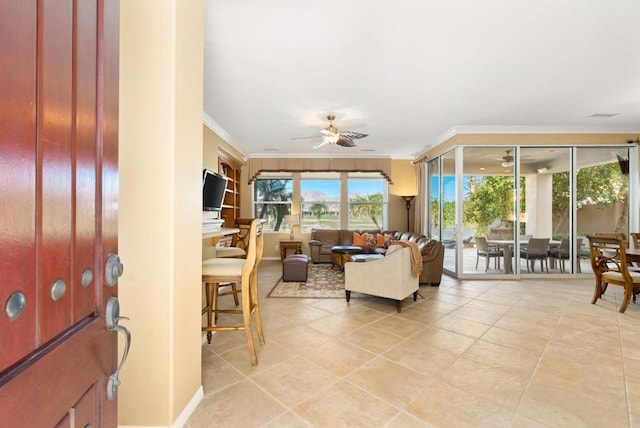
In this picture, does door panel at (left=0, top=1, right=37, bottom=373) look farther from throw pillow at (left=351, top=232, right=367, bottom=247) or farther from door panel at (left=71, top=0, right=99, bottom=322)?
throw pillow at (left=351, top=232, right=367, bottom=247)

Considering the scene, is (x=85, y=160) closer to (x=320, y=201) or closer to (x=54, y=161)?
(x=54, y=161)

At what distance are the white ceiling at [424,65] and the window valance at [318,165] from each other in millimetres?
2036

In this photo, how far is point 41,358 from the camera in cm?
53

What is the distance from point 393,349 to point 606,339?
82.6 inches

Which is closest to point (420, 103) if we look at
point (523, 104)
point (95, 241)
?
point (523, 104)

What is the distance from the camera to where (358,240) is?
22.6 ft

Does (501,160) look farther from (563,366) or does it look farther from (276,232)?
(276,232)

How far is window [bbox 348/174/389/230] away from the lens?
7.68 m

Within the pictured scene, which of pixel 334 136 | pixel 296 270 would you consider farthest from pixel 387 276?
pixel 334 136

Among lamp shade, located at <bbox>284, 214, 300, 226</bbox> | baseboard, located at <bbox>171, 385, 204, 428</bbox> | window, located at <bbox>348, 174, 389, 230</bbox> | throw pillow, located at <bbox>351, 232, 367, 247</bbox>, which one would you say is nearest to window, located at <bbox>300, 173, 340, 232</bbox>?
window, located at <bbox>348, 174, 389, 230</bbox>

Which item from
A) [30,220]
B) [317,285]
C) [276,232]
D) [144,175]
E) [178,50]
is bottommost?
[317,285]

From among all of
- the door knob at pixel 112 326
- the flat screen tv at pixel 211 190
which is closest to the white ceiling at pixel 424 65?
the flat screen tv at pixel 211 190

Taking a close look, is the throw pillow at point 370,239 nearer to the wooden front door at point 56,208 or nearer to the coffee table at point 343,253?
the coffee table at point 343,253

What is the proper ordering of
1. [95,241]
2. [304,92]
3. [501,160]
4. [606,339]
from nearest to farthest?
[95,241]
[606,339]
[304,92]
[501,160]
